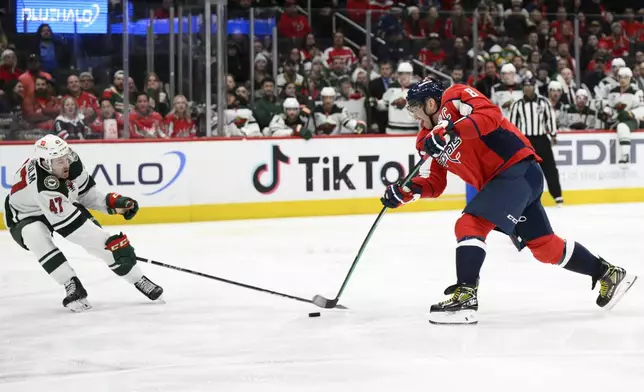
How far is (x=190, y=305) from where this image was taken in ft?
17.3

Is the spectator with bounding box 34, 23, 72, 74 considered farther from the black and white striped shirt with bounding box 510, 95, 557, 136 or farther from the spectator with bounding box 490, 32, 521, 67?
the spectator with bounding box 490, 32, 521, 67

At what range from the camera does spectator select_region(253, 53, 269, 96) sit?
1087 cm

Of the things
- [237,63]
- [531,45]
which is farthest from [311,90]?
[531,45]

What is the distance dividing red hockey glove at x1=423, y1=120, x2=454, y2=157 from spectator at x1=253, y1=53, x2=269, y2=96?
21.8ft

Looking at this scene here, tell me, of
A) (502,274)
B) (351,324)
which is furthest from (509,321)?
(502,274)

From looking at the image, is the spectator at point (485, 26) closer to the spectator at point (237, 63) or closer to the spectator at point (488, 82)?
the spectator at point (488, 82)

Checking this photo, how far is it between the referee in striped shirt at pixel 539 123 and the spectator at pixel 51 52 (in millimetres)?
4417

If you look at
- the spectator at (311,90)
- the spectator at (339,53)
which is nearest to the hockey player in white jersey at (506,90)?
the spectator at (339,53)

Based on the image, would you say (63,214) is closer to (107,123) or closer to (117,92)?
(107,123)

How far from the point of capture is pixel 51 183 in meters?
4.99

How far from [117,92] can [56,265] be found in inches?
194

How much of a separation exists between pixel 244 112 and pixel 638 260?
4.90 m

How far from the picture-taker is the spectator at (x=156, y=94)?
10008 millimetres

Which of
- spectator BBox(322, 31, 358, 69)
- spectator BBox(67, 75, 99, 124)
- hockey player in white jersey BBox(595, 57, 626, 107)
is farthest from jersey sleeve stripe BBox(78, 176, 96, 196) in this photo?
hockey player in white jersey BBox(595, 57, 626, 107)
